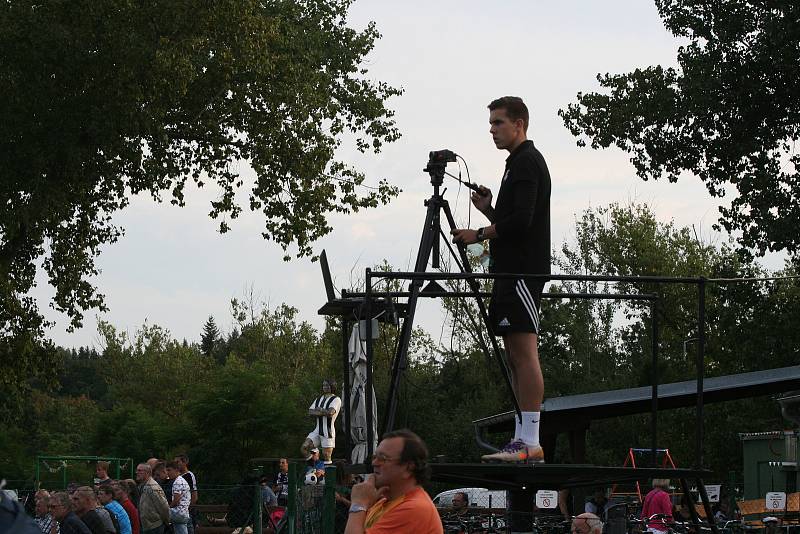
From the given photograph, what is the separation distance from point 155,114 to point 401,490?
21.9 m

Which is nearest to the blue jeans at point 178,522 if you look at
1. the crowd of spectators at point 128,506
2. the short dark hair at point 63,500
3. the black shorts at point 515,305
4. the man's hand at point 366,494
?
the crowd of spectators at point 128,506

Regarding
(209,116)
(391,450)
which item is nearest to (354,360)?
(391,450)

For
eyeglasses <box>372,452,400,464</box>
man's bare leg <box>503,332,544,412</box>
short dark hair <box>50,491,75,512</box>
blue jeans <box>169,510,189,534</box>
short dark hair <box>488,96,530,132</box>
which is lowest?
blue jeans <box>169,510,189,534</box>

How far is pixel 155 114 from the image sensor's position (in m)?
25.9

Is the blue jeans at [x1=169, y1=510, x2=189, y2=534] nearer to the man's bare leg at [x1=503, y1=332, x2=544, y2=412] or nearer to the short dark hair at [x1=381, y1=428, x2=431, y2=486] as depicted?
the man's bare leg at [x1=503, y1=332, x2=544, y2=412]

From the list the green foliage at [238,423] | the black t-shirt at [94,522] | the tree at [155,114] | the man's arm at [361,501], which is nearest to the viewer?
the man's arm at [361,501]

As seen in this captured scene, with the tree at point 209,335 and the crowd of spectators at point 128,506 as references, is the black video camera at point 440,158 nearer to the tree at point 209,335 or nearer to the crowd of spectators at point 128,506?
the crowd of spectators at point 128,506

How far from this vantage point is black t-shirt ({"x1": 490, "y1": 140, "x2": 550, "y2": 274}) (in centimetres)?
661

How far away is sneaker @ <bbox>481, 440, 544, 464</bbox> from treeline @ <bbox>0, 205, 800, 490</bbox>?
21.3 meters

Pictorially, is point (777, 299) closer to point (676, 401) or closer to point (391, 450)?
point (676, 401)

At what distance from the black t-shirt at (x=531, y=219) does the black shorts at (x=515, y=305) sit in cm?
10

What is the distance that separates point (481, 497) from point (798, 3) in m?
18.6

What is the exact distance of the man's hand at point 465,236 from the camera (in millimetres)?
6613

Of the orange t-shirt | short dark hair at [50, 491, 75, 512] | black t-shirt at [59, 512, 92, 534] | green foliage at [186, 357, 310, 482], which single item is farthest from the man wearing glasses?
green foliage at [186, 357, 310, 482]
